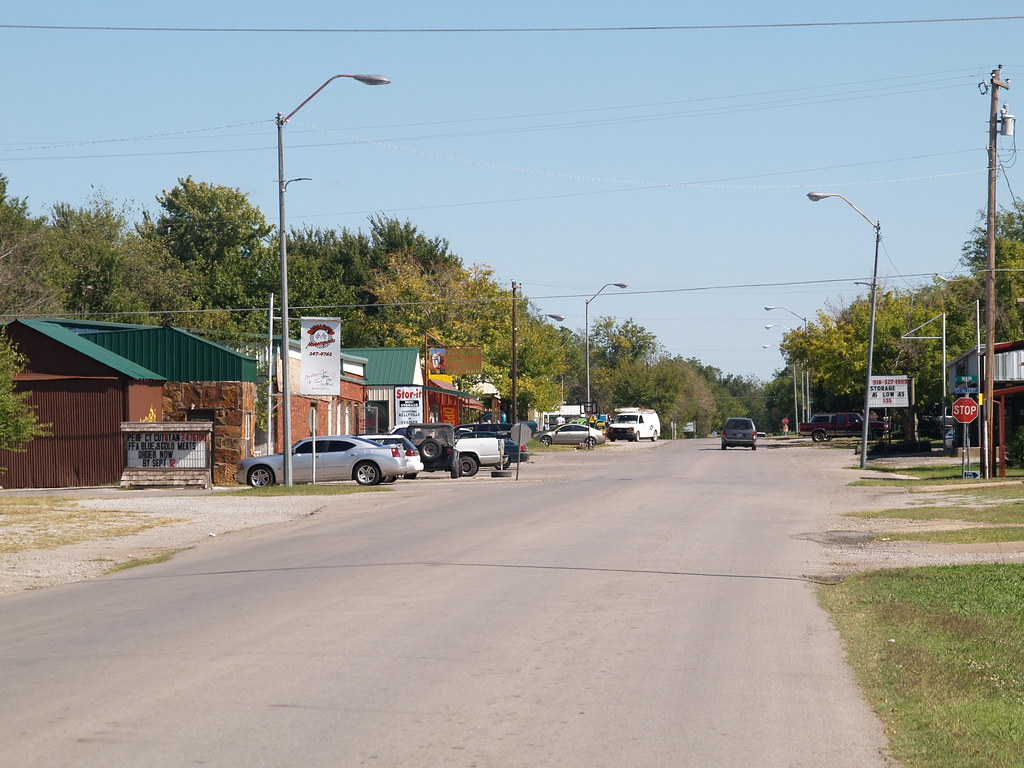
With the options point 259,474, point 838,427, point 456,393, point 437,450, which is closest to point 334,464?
point 259,474

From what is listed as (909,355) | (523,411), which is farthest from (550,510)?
(523,411)

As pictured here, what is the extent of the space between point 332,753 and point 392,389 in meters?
58.6

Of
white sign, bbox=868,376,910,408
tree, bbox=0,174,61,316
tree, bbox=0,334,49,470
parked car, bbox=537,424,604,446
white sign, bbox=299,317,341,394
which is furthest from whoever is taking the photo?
parked car, bbox=537,424,604,446

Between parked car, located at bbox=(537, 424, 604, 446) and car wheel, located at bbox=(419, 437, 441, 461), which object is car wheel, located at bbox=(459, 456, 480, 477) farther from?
parked car, located at bbox=(537, 424, 604, 446)

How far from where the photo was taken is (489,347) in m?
84.4

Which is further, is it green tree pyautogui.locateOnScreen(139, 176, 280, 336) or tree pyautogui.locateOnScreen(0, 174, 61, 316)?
green tree pyautogui.locateOnScreen(139, 176, 280, 336)

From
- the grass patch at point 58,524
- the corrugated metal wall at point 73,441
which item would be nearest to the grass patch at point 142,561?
the grass patch at point 58,524

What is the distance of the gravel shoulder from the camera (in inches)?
614

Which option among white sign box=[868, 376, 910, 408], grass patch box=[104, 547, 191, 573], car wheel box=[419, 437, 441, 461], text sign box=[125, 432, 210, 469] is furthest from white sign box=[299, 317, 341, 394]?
white sign box=[868, 376, 910, 408]

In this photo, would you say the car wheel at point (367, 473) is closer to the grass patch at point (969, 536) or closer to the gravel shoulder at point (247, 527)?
the gravel shoulder at point (247, 527)

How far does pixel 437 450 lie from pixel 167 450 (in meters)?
9.33

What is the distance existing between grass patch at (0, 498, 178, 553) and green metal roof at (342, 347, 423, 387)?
41.7 meters

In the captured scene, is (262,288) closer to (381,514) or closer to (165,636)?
(381,514)

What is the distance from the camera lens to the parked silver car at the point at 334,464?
34594 mm
